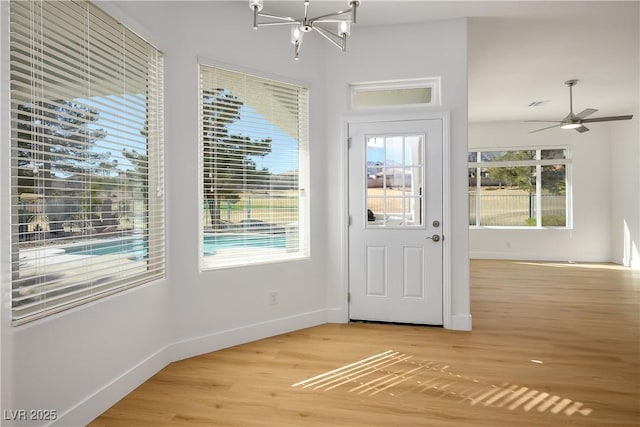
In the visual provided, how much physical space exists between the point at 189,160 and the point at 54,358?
5.68 ft

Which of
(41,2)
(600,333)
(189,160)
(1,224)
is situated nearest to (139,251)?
(189,160)

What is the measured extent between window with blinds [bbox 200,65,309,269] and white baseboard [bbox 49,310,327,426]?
2.04ft

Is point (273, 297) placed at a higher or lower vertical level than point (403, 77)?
lower

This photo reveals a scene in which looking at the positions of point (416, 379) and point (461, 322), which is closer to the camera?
point (416, 379)

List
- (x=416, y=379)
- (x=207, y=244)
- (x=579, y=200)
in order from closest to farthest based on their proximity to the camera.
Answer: (x=416, y=379), (x=207, y=244), (x=579, y=200)

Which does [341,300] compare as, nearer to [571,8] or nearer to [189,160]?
[189,160]

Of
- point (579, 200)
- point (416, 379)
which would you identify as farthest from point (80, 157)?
point (579, 200)

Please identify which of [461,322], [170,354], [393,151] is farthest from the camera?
[393,151]

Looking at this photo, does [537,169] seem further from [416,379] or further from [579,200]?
[416,379]

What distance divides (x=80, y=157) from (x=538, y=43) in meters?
4.81

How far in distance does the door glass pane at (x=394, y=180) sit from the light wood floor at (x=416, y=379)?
1.15 metres

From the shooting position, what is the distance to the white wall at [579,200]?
8484mm

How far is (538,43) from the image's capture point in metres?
4.56

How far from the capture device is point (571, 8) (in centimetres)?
376
